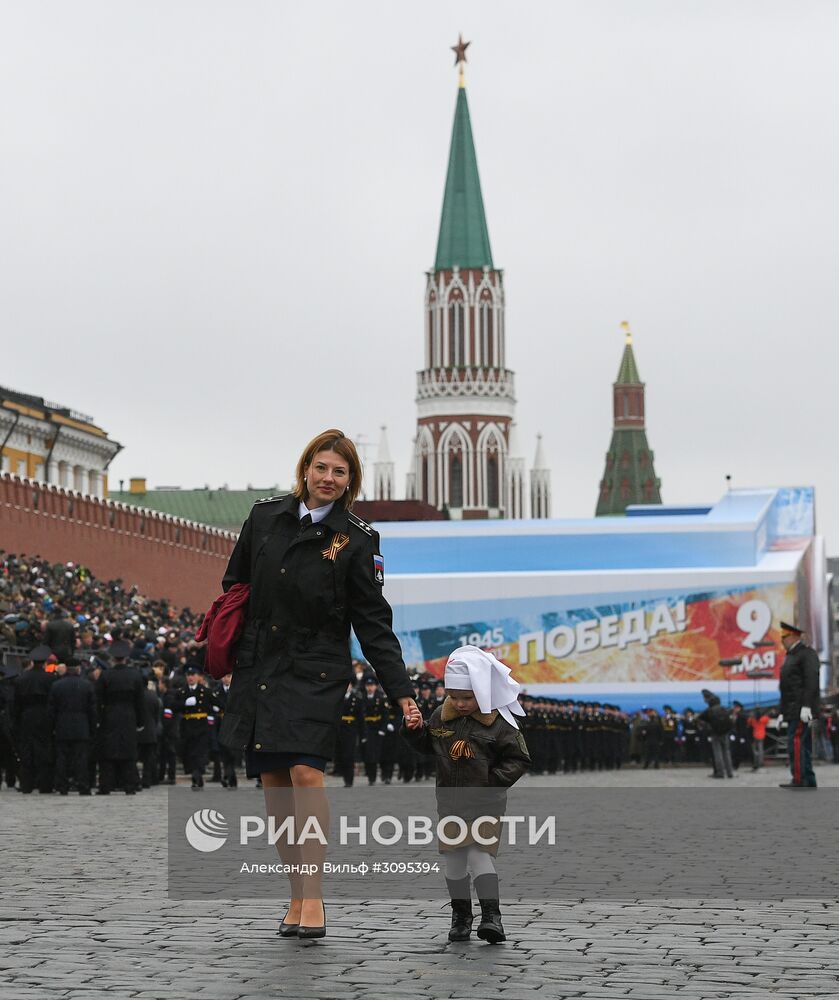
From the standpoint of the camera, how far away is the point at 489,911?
24.6ft

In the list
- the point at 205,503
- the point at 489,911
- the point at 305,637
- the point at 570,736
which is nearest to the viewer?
the point at 305,637

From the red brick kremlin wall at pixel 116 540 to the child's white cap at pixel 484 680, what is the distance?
47.1m

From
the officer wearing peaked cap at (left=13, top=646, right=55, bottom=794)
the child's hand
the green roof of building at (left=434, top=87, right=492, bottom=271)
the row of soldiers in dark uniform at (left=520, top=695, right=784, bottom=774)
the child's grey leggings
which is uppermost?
the green roof of building at (left=434, top=87, right=492, bottom=271)

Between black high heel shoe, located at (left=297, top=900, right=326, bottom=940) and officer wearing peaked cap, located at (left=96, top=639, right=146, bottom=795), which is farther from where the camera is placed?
officer wearing peaked cap, located at (left=96, top=639, right=146, bottom=795)

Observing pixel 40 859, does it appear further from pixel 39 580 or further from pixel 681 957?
pixel 39 580

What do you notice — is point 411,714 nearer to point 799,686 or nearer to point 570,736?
point 799,686

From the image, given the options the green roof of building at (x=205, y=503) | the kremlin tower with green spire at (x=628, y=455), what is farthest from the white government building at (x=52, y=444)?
A: the kremlin tower with green spire at (x=628, y=455)

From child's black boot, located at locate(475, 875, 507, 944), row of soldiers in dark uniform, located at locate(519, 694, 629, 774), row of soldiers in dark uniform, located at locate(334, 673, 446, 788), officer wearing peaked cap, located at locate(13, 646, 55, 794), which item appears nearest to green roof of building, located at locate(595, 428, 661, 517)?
row of soldiers in dark uniform, located at locate(519, 694, 629, 774)

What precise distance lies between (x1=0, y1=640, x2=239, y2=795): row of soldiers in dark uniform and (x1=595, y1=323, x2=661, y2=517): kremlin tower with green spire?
167679 millimetres

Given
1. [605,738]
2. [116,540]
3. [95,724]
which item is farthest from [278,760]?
[116,540]

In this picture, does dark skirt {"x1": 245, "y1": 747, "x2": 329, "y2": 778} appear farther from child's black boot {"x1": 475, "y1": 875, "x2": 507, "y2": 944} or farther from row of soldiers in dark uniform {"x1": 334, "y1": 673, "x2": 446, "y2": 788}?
row of soldiers in dark uniform {"x1": 334, "y1": 673, "x2": 446, "y2": 788}

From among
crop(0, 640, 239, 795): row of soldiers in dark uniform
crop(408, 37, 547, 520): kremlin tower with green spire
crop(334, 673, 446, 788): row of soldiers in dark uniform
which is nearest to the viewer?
crop(0, 640, 239, 795): row of soldiers in dark uniform

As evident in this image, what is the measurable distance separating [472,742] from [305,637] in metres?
0.87

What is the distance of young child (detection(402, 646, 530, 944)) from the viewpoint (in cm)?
765
